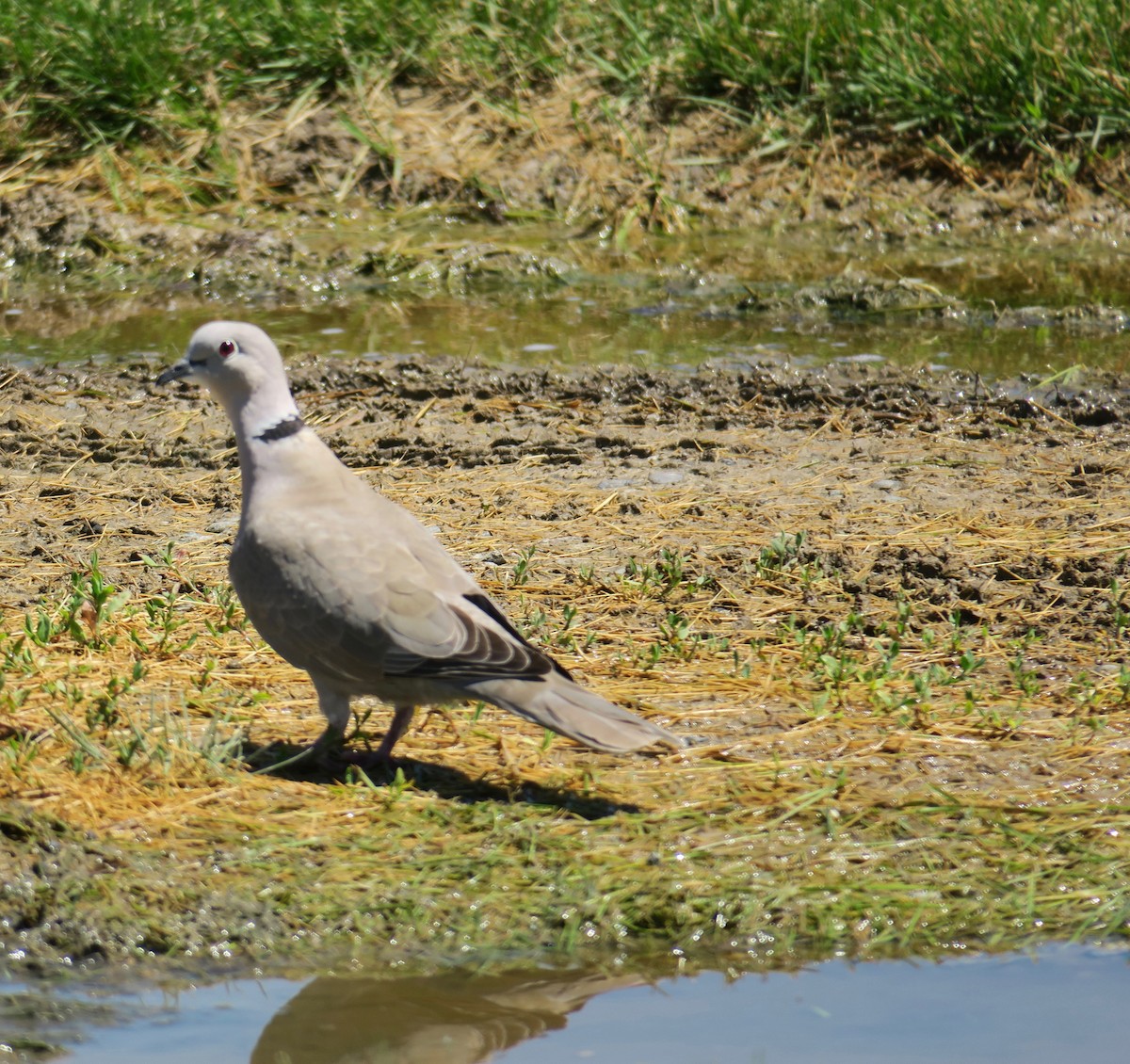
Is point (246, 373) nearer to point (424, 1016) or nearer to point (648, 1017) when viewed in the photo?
point (424, 1016)

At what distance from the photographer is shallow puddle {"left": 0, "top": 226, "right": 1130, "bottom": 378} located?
309 inches

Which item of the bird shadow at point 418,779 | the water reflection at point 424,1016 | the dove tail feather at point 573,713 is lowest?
the water reflection at point 424,1016

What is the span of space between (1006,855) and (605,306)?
545 cm

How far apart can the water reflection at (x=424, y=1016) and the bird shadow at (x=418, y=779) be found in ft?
1.98

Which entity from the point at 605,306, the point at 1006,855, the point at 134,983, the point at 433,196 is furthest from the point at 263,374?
the point at 433,196

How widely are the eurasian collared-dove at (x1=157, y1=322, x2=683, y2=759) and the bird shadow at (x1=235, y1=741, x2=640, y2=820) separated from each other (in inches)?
2.3

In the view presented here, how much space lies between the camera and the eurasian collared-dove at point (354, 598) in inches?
153

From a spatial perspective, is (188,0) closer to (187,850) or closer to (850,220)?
(850,220)

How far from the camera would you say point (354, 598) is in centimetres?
400

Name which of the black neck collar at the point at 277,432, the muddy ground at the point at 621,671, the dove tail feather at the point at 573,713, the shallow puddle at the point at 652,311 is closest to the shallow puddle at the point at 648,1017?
the muddy ground at the point at 621,671

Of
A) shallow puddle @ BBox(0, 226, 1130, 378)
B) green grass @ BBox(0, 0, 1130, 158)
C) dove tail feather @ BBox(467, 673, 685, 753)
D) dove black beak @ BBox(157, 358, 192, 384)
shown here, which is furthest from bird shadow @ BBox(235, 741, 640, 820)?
green grass @ BBox(0, 0, 1130, 158)

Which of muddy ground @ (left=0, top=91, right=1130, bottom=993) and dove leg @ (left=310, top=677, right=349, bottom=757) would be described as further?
dove leg @ (left=310, top=677, right=349, bottom=757)

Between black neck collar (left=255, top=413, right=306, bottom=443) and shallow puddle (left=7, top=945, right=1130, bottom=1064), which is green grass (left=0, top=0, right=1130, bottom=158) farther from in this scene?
shallow puddle (left=7, top=945, right=1130, bottom=1064)

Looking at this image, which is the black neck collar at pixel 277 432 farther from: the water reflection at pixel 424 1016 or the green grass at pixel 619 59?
the green grass at pixel 619 59
